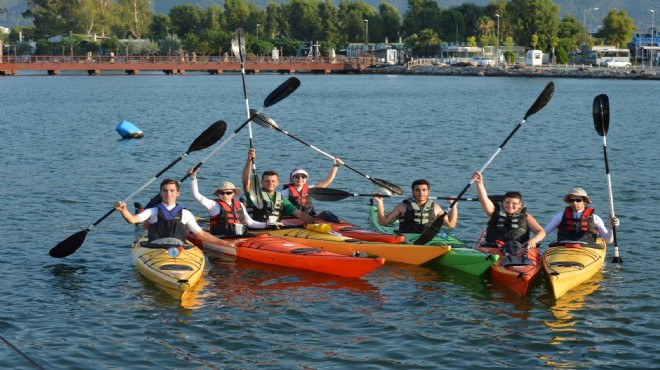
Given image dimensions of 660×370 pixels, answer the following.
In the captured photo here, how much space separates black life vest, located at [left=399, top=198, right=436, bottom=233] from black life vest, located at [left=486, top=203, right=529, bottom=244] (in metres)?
1.31

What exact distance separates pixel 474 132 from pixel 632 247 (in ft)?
90.3

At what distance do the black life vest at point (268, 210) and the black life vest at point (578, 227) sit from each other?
204 inches

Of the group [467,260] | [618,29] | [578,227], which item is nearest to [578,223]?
[578,227]

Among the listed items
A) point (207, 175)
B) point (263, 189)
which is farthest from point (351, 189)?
point (263, 189)

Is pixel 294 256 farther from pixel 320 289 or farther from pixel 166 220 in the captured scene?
pixel 166 220

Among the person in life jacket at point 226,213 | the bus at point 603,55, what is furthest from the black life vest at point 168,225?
the bus at point 603,55

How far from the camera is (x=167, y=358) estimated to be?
12.1 meters

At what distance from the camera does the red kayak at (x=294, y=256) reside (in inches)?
595

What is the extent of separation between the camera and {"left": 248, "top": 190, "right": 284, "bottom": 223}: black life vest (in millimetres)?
17375

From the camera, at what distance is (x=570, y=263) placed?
47.3 feet

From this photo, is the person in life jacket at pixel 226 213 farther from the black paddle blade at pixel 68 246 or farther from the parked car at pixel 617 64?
the parked car at pixel 617 64

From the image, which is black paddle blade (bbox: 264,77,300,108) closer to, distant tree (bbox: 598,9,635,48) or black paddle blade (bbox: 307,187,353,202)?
black paddle blade (bbox: 307,187,353,202)

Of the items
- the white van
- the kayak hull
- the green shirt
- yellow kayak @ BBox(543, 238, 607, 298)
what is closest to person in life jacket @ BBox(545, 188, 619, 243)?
yellow kayak @ BBox(543, 238, 607, 298)

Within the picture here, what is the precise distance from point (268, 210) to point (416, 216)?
9.25 feet
